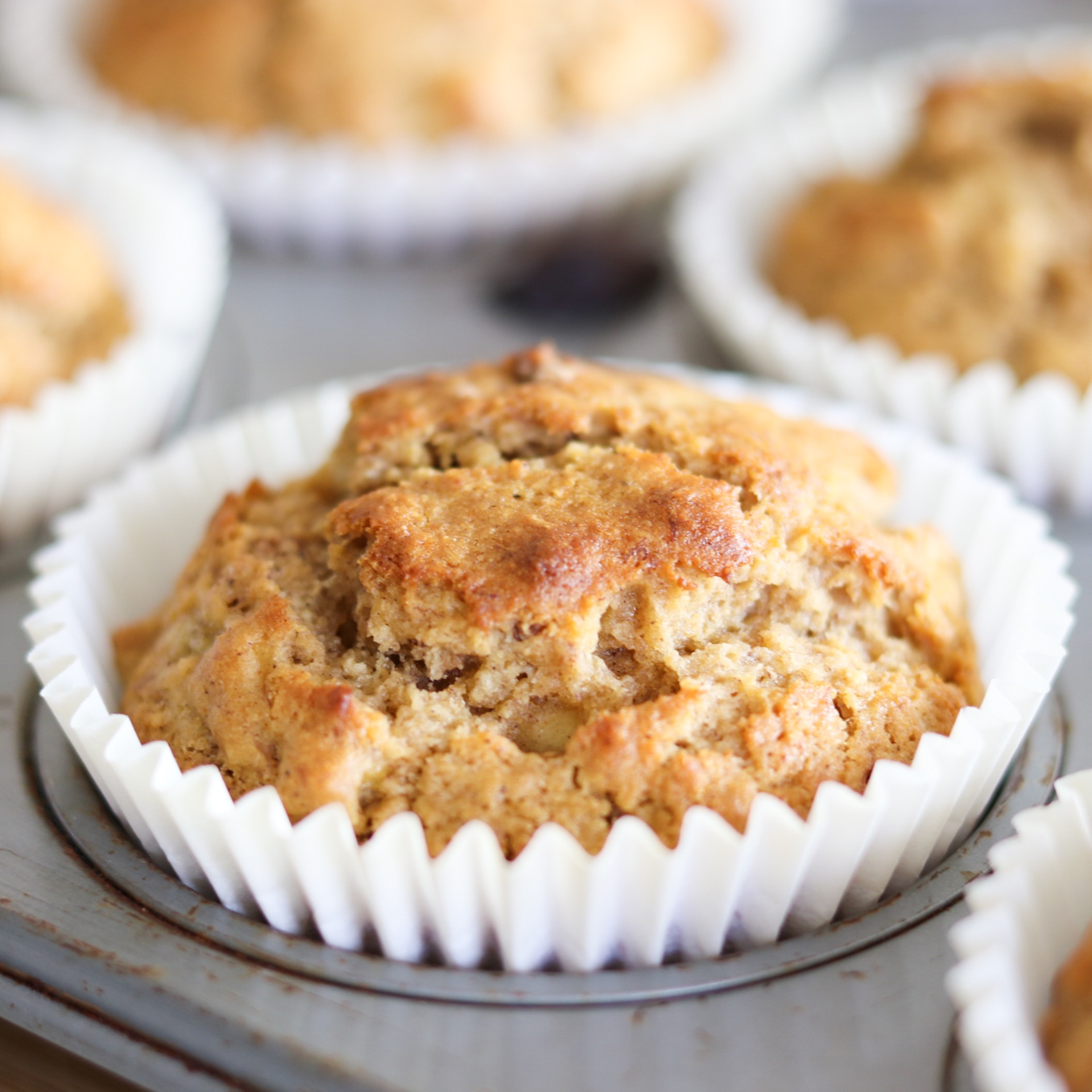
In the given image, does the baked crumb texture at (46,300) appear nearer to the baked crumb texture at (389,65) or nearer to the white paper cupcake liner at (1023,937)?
the baked crumb texture at (389,65)

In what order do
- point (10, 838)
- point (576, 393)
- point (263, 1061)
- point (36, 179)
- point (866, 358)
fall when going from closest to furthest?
point (263, 1061)
point (10, 838)
point (576, 393)
point (866, 358)
point (36, 179)

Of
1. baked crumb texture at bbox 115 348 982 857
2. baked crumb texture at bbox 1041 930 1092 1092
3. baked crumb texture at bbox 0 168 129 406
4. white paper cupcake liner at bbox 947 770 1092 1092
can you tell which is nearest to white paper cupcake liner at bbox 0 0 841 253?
baked crumb texture at bbox 0 168 129 406

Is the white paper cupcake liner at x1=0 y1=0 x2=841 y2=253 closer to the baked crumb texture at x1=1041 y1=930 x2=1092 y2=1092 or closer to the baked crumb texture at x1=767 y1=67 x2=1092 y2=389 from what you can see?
the baked crumb texture at x1=767 y1=67 x2=1092 y2=389

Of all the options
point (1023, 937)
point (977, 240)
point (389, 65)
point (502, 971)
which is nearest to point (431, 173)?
point (389, 65)

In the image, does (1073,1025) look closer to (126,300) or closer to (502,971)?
Answer: (502,971)

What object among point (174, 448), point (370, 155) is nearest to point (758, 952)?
point (174, 448)

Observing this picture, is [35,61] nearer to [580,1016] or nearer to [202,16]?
[202,16]
